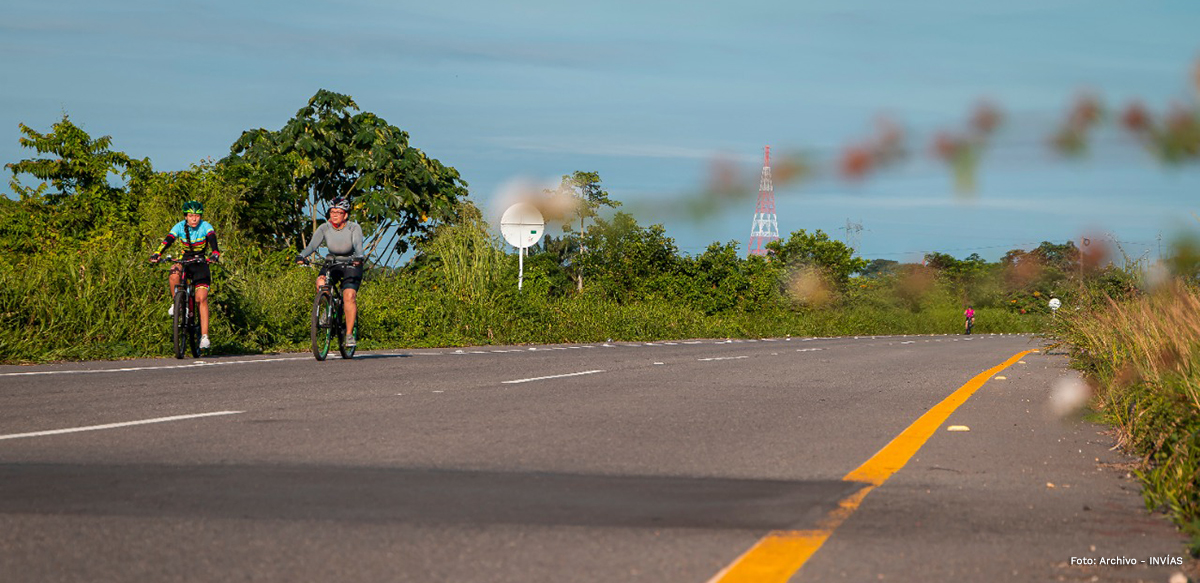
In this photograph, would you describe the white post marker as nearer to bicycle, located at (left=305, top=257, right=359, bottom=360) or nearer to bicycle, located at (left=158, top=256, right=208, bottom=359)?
bicycle, located at (left=305, top=257, right=359, bottom=360)

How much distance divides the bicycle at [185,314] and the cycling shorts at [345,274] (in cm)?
152

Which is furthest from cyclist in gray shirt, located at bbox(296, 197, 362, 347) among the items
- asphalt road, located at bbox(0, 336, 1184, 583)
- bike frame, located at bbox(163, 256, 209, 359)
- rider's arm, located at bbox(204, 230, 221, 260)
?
asphalt road, located at bbox(0, 336, 1184, 583)

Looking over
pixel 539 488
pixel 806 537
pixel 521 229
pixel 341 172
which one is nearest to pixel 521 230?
pixel 521 229

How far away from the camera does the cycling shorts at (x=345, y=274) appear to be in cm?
1655

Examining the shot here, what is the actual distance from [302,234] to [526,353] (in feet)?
60.0

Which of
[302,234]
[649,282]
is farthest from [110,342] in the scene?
[649,282]

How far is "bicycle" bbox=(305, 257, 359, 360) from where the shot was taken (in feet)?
53.0

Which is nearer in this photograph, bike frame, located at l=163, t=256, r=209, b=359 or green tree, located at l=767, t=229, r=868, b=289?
bike frame, located at l=163, t=256, r=209, b=359

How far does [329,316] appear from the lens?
16312 mm

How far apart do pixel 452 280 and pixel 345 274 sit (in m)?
10.2

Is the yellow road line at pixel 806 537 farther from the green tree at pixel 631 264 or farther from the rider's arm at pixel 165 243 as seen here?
the green tree at pixel 631 264

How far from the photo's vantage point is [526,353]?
1948 cm

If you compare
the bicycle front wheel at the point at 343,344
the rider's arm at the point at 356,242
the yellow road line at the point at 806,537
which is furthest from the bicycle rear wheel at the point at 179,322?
the yellow road line at the point at 806,537

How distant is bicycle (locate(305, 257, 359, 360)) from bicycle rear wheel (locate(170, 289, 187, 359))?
1.57 m
